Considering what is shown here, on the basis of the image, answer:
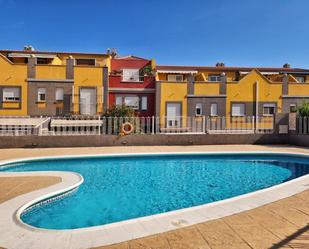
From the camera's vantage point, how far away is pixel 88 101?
28.8m

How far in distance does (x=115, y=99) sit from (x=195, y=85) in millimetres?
9017

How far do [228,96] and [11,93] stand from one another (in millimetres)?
23056

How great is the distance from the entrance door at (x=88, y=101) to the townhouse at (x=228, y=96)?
22.1ft

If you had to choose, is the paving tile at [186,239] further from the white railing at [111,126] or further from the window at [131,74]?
the window at [131,74]

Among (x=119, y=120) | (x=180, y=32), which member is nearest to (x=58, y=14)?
(x=119, y=120)

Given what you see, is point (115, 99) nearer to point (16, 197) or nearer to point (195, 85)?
point (195, 85)

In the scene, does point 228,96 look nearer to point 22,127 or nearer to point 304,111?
point 304,111

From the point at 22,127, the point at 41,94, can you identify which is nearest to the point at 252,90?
the point at 41,94

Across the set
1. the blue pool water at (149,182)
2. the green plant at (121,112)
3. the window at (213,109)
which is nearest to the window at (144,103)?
the green plant at (121,112)

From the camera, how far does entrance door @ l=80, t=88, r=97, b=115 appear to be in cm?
2872

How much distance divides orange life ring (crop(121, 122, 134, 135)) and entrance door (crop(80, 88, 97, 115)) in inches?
390

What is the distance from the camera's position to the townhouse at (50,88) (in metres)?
27.7

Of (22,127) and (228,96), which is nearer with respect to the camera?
(22,127)

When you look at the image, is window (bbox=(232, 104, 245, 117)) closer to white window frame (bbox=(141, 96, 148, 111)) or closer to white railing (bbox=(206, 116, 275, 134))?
white railing (bbox=(206, 116, 275, 134))
